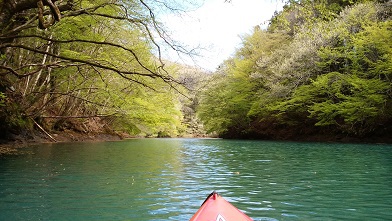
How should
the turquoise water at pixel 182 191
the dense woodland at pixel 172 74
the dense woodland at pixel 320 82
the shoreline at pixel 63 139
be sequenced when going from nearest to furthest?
the turquoise water at pixel 182 191 → the dense woodland at pixel 172 74 → the shoreline at pixel 63 139 → the dense woodland at pixel 320 82

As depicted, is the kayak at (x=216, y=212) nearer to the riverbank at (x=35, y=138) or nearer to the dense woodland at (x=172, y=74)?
the dense woodland at (x=172, y=74)

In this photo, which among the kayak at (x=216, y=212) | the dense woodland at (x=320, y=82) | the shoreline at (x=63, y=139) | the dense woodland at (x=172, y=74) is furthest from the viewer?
the dense woodland at (x=320, y=82)

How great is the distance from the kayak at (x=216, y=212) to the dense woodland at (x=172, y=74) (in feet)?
13.3

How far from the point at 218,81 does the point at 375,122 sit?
66.1 ft

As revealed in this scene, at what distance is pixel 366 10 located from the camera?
2288 centimetres

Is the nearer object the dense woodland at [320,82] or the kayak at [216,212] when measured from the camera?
the kayak at [216,212]

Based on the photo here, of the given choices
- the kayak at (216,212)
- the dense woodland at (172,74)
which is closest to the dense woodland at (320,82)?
the dense woodland at (172,74)

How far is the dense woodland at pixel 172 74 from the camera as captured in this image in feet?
26.2

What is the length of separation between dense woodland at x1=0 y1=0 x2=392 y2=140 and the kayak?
4.06 m

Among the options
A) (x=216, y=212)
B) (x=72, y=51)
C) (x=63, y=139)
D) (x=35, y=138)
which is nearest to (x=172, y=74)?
(x=63, y=139)

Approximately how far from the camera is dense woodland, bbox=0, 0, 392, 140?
26.2 feet

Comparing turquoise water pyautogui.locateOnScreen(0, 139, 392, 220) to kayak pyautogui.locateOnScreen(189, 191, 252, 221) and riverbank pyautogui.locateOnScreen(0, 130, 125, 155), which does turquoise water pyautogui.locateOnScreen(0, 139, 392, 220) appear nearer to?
kayak pyautogui.locateOnScreen(189, 191, 252, 221)

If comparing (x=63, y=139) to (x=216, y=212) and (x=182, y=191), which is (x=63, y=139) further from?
(x=216, y=212)

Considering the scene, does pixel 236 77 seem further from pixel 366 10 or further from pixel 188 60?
pixel 188 60
